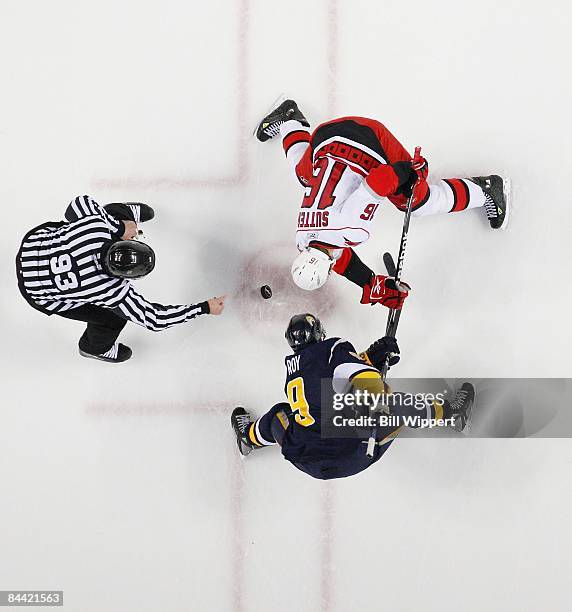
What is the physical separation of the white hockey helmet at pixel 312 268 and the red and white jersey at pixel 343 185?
92 mm

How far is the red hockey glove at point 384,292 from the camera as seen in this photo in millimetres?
3268

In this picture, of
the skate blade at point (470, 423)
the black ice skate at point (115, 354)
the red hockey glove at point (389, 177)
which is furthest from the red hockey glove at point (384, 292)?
the black ice skate at point (115, 354)

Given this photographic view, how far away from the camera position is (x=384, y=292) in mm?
3268

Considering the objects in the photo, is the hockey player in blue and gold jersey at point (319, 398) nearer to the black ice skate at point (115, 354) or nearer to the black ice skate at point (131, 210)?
the black ice skate at point (115, 354)

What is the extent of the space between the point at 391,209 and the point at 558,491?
6.11ft

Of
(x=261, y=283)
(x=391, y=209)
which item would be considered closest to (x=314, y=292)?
(x=261, y=283)

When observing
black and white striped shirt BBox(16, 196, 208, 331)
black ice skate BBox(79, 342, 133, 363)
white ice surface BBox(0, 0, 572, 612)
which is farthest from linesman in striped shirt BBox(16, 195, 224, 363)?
white ice surface BBox(0, 0, 572, 612)

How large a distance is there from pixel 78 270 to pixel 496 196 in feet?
7.38

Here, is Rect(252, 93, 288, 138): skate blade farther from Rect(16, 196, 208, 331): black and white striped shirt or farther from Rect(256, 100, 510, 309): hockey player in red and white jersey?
Rect(16, 196, 208, 331): black and white striped shirt

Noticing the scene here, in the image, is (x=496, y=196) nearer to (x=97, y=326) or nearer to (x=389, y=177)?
(x=389, y=177)

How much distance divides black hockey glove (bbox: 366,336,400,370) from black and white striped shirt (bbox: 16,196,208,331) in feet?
3.52

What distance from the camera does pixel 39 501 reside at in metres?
3.69

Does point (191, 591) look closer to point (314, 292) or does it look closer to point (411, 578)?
point (411, 578)

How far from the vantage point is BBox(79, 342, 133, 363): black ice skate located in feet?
11.6
